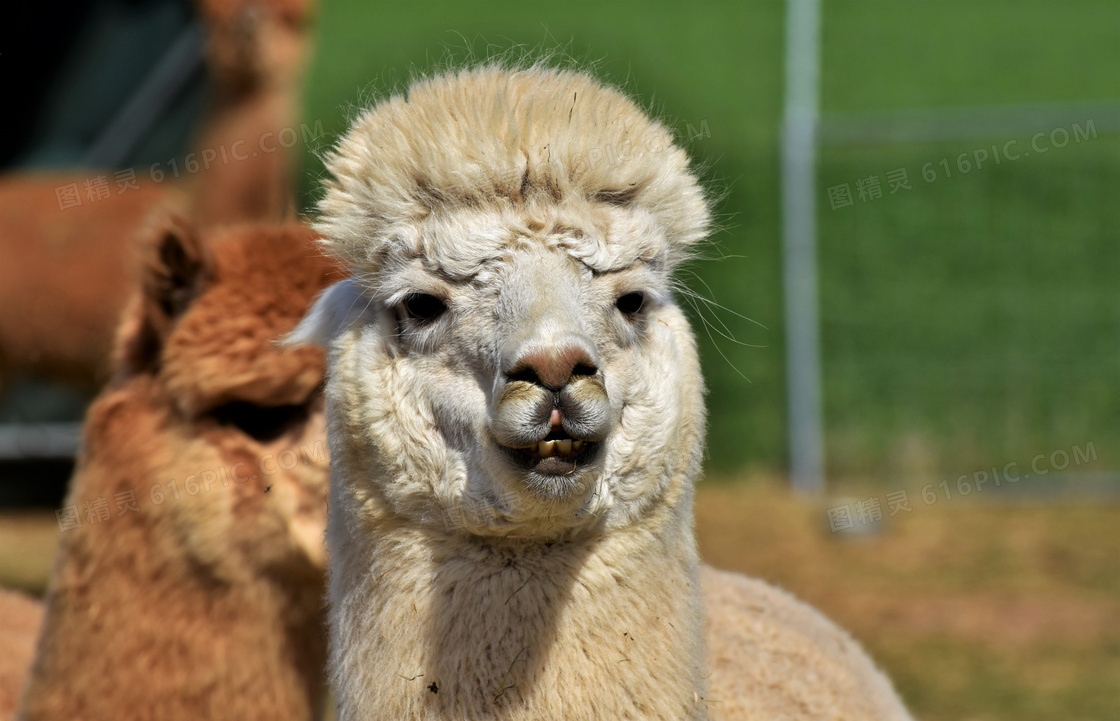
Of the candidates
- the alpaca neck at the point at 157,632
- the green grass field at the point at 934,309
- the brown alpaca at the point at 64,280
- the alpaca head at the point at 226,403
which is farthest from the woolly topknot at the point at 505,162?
the green grass field at the point at 934,309

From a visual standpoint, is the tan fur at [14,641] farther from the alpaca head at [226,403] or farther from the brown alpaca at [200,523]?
the alpaca head at [226,403]

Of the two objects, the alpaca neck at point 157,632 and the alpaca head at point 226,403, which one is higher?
the alpaca head at point 226,403

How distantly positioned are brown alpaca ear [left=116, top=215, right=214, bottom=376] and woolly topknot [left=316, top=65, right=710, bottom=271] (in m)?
0.87

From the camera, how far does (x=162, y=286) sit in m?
3.05

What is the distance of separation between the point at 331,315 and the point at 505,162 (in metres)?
0.52

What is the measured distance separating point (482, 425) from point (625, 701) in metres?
0.51

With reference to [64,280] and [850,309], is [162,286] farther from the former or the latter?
[850,309]

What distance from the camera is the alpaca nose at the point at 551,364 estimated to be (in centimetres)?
185

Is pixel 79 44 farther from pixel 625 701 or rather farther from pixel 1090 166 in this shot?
pixel 625 701

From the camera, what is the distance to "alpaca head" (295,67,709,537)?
6.44 ft

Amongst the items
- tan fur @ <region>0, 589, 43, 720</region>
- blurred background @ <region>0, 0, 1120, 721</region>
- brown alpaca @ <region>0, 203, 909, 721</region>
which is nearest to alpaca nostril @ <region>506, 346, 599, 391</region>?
brown alpaca @ <region>0, 203, 909, 721</region>

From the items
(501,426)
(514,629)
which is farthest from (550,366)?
(514,629)

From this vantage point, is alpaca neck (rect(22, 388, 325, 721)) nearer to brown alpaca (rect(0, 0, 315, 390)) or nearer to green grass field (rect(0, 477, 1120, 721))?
green grass field (rect(0, 477, 1120, 721))

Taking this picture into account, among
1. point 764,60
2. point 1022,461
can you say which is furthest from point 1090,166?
point 764,60
